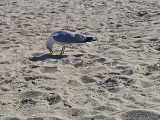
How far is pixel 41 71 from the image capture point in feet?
16.8

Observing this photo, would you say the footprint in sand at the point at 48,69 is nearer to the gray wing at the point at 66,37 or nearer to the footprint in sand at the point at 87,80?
the footprint in sand at the point at 87,80

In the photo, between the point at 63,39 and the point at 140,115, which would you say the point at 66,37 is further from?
the point at 140,115

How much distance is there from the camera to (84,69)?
5.13 metres

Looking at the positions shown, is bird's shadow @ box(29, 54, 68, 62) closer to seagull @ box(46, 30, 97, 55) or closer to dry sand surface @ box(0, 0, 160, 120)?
dry sand surface @ box(0, 0, 160, 120)

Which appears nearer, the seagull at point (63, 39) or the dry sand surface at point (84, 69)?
the dry sand surface at point (84, 69)

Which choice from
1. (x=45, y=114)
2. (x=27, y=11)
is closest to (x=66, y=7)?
(x=27, y=11)

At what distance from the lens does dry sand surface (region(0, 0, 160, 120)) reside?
3863 mm

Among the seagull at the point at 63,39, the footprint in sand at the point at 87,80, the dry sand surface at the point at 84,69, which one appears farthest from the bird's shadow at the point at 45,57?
the footprint in sand at the point at 87,80

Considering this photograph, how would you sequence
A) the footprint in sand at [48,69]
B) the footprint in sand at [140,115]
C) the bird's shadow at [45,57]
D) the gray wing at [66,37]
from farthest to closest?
the gray wing at [66,37] → the bird's shadow at [45,57] → the footprint in sand at [48,69] → the footprint in sand at [140,115]

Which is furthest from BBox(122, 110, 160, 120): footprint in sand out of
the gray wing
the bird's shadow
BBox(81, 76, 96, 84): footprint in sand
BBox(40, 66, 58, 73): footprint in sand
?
the gray wing

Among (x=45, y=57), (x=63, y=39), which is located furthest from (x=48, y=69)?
(x=63, y=39)

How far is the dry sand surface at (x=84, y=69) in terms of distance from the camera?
3.86 metres

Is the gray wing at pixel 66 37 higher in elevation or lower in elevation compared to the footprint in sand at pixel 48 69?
higher

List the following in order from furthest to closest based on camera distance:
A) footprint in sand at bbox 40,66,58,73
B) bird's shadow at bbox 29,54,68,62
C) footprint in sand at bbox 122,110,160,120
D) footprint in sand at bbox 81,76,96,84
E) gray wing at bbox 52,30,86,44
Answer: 1. gray wing at bbox 52,30,86,44
2. bird's shadow at bbox 29,54,68,62
3. footprint in sand at bbox 40,66,58,73
4. footprint in sand at bbox 81,76,96,84
5. footprint in sand at bbox 122,110,160,120
